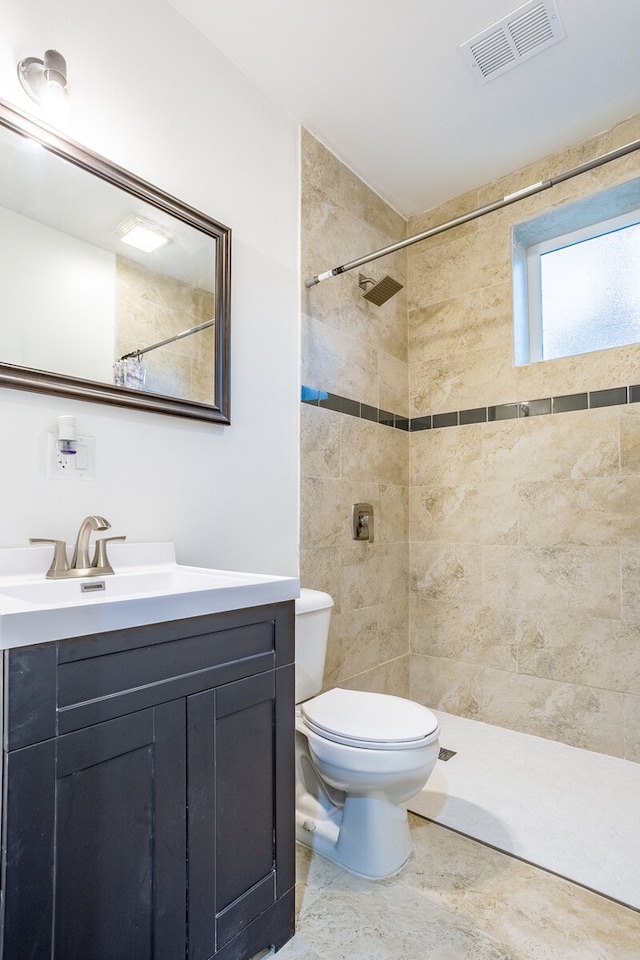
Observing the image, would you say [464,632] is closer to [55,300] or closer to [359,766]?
[359,766]

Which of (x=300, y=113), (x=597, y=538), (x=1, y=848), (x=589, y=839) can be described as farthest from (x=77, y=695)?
(x=300, y=113)

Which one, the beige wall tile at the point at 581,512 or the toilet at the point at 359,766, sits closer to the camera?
the toilet at the point at 359,766

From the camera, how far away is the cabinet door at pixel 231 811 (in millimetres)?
1044

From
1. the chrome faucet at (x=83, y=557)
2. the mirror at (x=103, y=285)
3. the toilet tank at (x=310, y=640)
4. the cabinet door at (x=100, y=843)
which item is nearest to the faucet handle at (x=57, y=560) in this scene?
the chrome faucet at (x=83, y=557)

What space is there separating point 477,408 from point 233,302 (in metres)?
1.35

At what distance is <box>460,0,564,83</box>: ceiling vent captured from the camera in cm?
175

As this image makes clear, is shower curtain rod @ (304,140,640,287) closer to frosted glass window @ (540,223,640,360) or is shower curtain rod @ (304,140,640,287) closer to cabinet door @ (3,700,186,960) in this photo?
frosted glass window @ (540,223,640,360)

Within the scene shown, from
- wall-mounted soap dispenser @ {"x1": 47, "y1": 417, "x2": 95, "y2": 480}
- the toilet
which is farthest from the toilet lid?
wall-mounted soap dispenser @ {"x1": 47, "y1": 417, "x2": 95, "y2": 480}

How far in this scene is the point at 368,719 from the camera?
154 centimetres

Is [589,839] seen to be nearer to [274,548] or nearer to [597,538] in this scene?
[597,538]

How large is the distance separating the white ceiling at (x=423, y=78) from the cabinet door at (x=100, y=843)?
2.17m

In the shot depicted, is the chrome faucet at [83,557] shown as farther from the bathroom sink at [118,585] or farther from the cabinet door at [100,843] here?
the cabinet door at [100,843]

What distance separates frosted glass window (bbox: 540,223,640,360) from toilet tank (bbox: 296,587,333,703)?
1.70 m

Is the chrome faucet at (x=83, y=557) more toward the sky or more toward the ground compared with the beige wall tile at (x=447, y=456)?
more toward the ground
